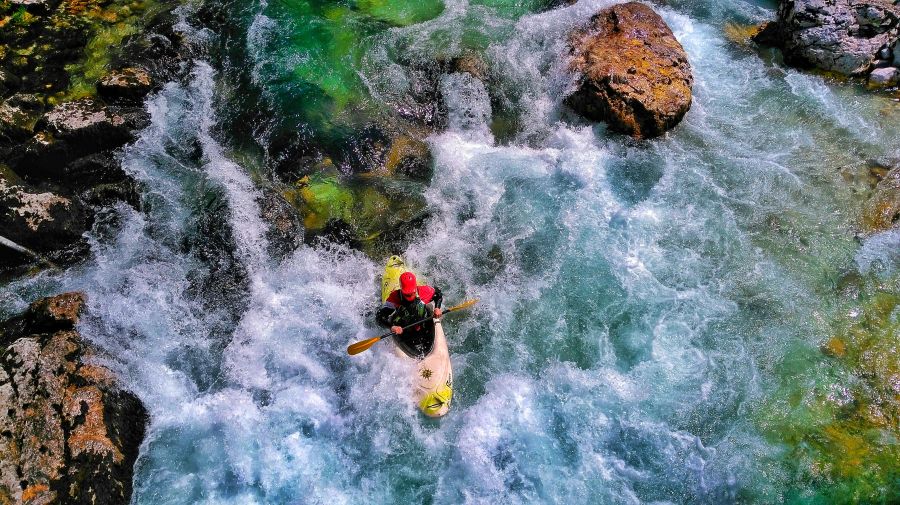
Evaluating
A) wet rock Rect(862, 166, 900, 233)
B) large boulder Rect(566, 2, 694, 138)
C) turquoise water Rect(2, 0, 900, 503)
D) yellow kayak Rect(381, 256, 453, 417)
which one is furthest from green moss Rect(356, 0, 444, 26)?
wet rock Rect(862, 166, 900, 233)

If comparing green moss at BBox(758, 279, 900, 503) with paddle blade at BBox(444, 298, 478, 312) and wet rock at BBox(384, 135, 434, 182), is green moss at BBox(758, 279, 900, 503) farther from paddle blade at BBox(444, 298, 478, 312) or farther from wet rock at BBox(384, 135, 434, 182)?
wet rock at BBox(384, 135, 434, 182)

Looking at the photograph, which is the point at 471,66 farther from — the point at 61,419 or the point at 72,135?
the point at 61,419

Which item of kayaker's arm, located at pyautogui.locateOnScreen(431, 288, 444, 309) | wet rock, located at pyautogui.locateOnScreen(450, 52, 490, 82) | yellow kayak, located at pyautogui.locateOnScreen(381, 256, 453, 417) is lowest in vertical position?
yellow kayak, located at pyautogui.locateOnScreen(381, 256, 453, 417)

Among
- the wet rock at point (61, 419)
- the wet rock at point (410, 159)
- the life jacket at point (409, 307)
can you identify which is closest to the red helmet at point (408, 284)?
the life jacket at point (409, 307)

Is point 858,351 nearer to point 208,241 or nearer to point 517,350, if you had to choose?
point 517,350

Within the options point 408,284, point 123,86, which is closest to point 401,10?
point 123,86

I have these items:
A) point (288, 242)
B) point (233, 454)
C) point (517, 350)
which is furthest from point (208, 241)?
point (517, 350)

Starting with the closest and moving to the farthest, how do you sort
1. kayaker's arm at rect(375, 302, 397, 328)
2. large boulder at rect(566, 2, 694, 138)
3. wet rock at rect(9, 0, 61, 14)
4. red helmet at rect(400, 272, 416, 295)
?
1. red helmet at rect(400, 272, 416, 295)
2. kayaker's arm at rect(375, 302, 397, 328)
3. large boulder at rect(566, 2, 694, 138)
4. wet rock at rect(9, 0, 61, 14)

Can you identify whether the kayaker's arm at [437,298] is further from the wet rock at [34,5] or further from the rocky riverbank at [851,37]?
the wet rock at [34,5]
